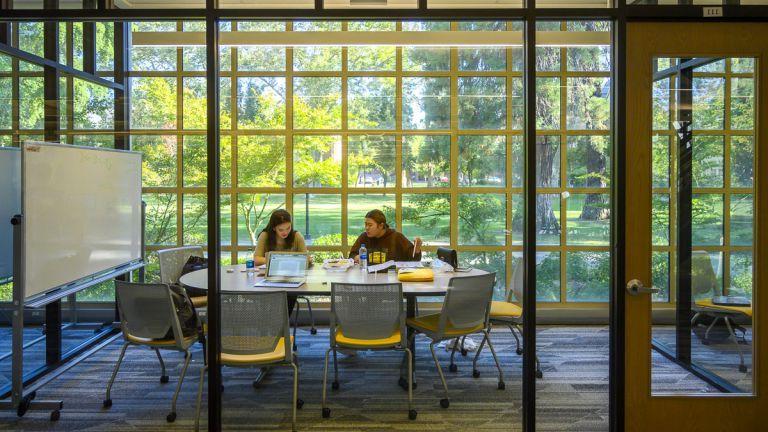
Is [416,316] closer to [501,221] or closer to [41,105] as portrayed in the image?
[501,221]

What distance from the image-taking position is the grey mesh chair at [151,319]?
12.0 ft

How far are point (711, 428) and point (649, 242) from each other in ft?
3.62

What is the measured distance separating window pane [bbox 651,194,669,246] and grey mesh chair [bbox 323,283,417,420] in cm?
170

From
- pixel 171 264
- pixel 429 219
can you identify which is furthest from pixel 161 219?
pixel 429 219

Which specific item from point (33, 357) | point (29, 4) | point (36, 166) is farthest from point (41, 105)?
point (33, 357)

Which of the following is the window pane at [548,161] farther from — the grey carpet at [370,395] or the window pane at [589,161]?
the grey carpet at [370,395]

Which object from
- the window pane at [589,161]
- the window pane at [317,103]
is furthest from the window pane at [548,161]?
the window pane at [317,103]

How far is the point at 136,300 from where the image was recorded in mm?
3693

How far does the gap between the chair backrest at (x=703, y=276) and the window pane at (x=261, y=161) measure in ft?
12.3

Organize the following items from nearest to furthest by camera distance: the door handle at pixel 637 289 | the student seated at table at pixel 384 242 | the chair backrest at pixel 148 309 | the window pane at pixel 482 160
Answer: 1. the door handle at pixel 637 289
2. the chair backrest at pixel 148 309
3. the student seated at table at pixel 384 242
4. the window pane at pixel 482 160

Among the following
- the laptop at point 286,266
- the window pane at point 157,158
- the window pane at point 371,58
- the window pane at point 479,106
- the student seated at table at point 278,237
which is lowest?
the laptop at point 286,266

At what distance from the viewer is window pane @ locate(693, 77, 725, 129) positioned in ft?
9.29

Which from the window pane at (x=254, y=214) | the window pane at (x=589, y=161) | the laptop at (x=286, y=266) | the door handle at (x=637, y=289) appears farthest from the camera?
the window pane at (x=254, y=214)

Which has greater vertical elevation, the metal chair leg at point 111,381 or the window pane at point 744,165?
the window pane at point 744,165
